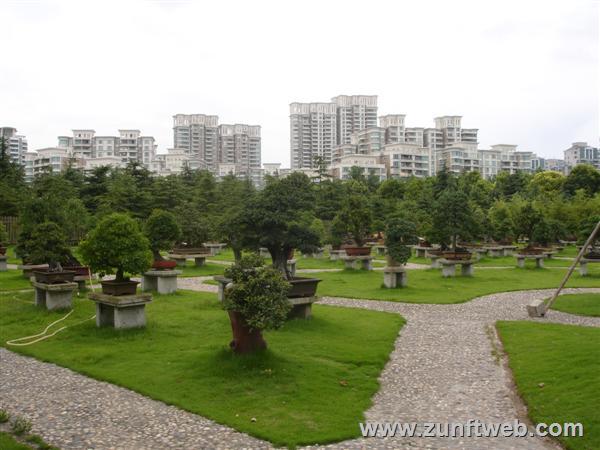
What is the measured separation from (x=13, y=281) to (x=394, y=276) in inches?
536

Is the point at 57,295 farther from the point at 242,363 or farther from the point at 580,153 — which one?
the point at 580,153

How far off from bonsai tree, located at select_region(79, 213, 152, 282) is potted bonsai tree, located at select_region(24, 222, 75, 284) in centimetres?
286

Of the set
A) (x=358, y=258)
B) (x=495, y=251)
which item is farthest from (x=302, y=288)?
(x=495, y=251)

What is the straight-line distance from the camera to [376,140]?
111m

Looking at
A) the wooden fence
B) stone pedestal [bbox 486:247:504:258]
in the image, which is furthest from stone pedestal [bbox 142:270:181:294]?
stone pedestal [bbox 486:247:504:258]

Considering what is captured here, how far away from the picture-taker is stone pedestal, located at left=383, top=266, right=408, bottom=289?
1869 centimetres

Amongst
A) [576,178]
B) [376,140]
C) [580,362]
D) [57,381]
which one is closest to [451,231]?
A: [580,362]

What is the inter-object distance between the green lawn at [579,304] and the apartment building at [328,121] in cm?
12028

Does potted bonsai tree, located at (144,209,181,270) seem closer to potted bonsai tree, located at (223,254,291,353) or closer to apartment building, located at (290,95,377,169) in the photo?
potted bonsai tree, located at (223,254,291,353)

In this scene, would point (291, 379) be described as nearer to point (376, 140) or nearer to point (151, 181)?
point (151, 181)

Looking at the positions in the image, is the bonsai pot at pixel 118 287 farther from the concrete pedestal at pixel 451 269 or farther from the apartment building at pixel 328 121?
the apartment building at pixel 328 121

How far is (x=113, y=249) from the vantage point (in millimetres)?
11516

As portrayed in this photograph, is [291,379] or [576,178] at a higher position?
[576,178]

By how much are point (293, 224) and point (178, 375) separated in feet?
18.3
